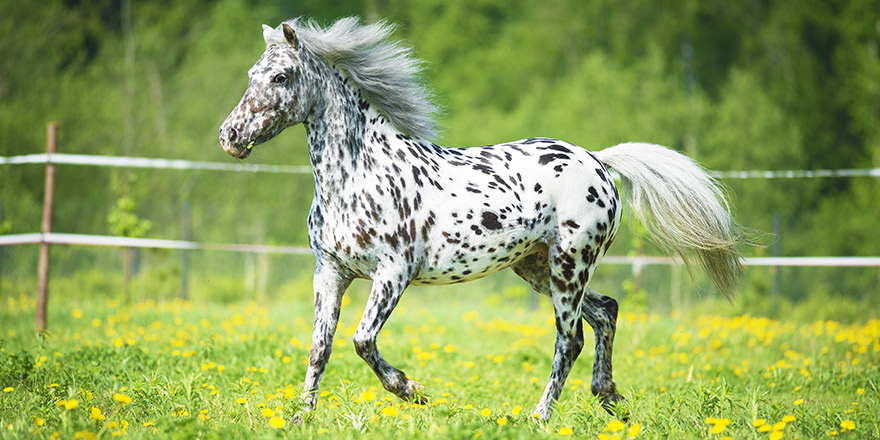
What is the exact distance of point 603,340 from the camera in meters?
4.54

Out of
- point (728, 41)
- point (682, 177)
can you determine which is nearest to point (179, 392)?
point (682, 177)

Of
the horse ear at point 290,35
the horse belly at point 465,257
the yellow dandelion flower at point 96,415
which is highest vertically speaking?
the horse ear at point 290,35

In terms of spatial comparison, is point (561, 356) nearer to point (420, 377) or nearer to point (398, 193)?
point (398, 193)

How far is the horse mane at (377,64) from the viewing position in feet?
13.5

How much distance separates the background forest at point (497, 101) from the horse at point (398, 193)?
997 centimetres

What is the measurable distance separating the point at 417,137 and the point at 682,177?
1678 millimetres

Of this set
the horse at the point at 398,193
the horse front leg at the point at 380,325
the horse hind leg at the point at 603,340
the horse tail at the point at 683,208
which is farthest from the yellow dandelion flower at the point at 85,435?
the horse tail at the point at 683,208

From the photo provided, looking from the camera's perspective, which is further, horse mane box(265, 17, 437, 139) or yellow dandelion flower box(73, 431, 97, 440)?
horse mane box(265, 17, 437, 139)

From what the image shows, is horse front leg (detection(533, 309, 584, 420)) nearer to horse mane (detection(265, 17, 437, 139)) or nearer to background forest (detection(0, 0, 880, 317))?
horse mane (detection(265, 17, 437, 139))

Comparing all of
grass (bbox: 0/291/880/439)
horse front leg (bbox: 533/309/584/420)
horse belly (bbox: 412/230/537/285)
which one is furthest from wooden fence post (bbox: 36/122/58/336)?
horse front leg (bbox: 533/309/584/420)

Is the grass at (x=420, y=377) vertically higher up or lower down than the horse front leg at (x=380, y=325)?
lower down

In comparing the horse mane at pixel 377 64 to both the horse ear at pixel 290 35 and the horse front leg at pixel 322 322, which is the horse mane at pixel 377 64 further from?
the horse front leg at pixel 322 322

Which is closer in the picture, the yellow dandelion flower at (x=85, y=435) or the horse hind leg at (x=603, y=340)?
the yellow dandelion flower at (x=85, y=435)

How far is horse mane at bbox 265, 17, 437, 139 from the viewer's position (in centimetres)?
411
